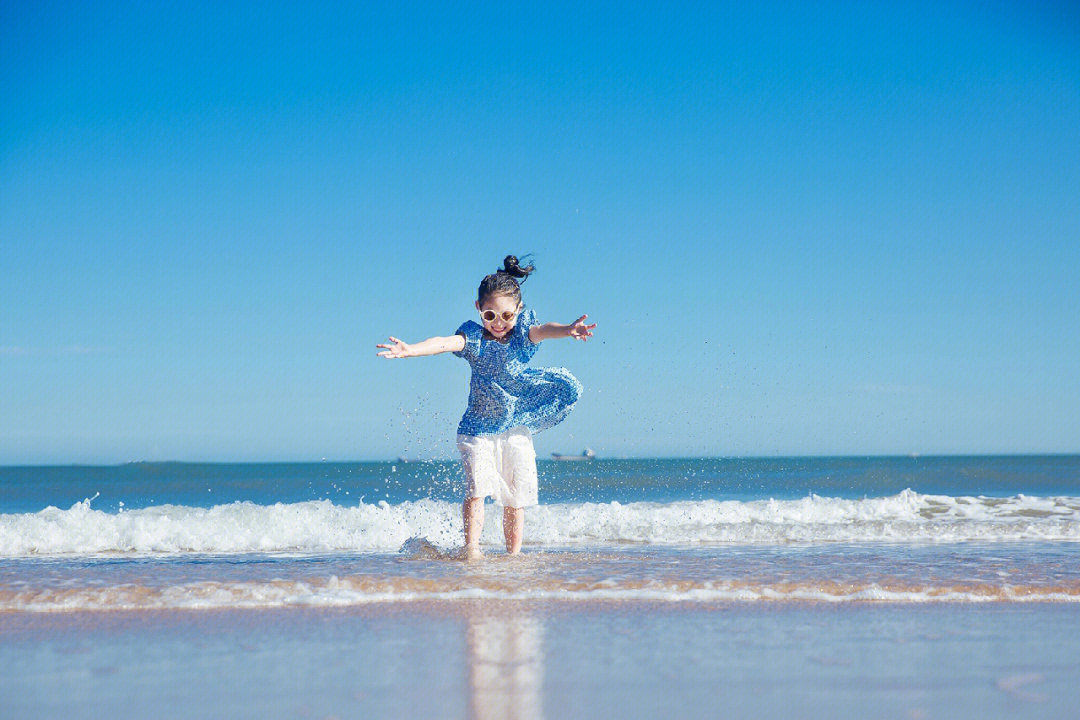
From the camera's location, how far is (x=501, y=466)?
588cm

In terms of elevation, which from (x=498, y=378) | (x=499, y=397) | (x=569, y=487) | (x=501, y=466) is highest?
(x=498, y=378)

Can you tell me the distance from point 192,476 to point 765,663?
122 feet

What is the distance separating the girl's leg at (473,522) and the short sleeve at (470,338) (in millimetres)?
925

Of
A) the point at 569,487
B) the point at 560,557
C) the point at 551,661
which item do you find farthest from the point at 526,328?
the point at 569,487

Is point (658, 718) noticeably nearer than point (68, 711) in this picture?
Yes

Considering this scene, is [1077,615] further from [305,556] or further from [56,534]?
[56,534]

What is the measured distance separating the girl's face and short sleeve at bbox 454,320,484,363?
7cm

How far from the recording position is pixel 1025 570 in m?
5.37

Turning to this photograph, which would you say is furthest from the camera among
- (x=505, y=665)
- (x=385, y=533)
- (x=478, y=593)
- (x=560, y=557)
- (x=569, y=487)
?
(x=569, y=487)

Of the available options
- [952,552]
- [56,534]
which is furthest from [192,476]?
[952,552]

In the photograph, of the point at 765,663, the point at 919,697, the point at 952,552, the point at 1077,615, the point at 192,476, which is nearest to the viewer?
the point at 919,697

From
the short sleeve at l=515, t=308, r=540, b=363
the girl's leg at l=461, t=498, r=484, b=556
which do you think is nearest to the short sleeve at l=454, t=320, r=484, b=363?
the short sleeve at l=515, t=308, r=540, b=363

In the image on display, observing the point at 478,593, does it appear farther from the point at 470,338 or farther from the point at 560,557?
the point at 470,338

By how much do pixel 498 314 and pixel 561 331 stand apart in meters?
0.48
